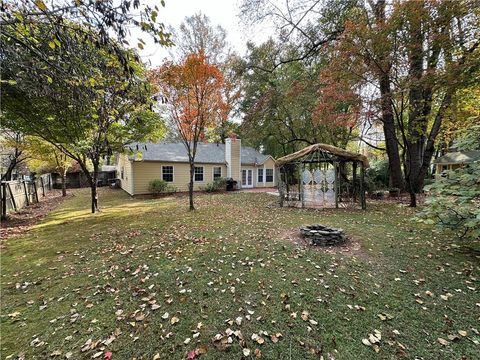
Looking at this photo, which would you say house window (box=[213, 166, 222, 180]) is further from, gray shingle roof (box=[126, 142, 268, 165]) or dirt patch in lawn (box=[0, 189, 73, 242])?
dirt patch in lawn (box=[0, 189, 73, 242])

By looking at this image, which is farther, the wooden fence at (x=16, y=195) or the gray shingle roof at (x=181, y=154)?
the gray shingle roof at (x=181, y=154)

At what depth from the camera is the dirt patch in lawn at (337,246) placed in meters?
4.60

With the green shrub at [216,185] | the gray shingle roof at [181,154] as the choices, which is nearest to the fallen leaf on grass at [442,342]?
the gray shingle roof at [181,154]

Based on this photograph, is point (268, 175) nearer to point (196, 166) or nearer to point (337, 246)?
point (196, 166)

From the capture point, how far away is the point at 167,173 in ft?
53.5

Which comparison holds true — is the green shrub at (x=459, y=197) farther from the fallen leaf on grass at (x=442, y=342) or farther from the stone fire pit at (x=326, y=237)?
the fallen leaf on grass at (x=442, y=342)

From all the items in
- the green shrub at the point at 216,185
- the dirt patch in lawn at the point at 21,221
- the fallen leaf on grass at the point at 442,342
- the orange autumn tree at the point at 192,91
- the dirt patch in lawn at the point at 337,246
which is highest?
the orange autumn tree at the point at 192,91

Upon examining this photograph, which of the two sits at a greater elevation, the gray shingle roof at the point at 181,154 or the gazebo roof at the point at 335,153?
the gray shingle roof at the point at 181,154

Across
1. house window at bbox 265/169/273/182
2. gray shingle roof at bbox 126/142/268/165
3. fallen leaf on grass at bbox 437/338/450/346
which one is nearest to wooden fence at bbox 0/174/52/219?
gray shingle roof at bbox 126/142/268/165

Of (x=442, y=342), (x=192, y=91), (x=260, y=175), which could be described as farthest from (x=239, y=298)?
(x=260, y=175)

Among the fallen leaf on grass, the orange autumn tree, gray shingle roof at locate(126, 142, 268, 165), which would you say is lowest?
the fallen leaf on grass

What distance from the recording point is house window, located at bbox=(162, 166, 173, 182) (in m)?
16.2

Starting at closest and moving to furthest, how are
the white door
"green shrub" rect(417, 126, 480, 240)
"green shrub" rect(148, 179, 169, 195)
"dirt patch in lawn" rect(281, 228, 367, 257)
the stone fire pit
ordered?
"green shrub" rect(417, 126, 480, 240) → "dirt patch in lawn" rect(281, 228, 367, 257) → the stone fire pit → "green shrub" rect(148, 179, 169, 195) → the white door

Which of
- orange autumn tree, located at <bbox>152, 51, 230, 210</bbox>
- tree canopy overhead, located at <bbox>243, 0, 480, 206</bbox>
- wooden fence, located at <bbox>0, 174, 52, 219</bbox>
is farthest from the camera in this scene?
wooden fence, located at <bbox>0, 174, 52, 219</bbox>
